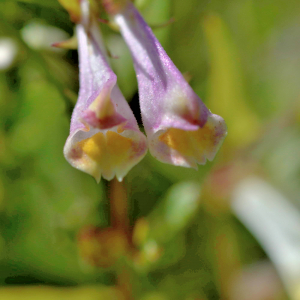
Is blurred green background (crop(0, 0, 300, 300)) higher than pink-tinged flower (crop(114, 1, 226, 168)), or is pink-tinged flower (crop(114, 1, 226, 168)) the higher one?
pink-tinged flower (crop(114, 1, 226, 168))

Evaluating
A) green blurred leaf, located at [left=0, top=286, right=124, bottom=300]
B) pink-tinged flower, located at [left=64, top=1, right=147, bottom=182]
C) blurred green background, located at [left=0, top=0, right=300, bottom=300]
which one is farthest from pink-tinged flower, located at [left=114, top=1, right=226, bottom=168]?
green blurred leaf, located at [left=0, top=286, right=124, bottom=300]

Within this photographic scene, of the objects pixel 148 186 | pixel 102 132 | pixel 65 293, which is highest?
pixel 102 132

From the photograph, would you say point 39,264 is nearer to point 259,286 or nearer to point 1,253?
point 1,253

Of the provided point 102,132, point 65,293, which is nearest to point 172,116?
point 102,132

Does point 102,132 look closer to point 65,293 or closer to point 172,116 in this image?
point 172,116

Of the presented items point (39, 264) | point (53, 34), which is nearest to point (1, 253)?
point (39, 264)

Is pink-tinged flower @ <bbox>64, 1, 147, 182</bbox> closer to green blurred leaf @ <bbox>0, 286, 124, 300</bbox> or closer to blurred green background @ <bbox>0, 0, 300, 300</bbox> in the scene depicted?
blurred green background @ <bbox>0, 0, 300, 300</bbox>
